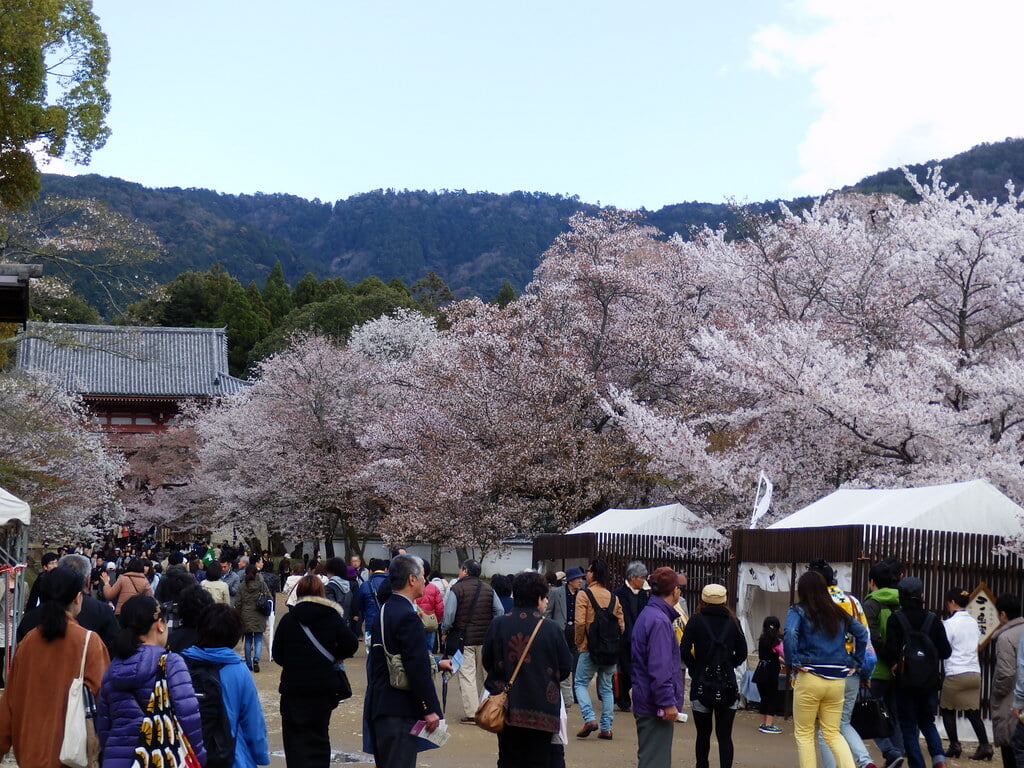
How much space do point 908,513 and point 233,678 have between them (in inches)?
282

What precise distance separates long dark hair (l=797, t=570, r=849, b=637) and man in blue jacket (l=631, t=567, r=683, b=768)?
3.00ft

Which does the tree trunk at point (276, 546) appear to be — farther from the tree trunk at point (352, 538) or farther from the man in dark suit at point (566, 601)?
the man in dark suit at point (566, 601)

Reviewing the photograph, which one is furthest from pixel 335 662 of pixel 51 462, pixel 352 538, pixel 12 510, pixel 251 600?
pixel 352 538

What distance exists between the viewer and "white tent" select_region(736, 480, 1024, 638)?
32.6ft

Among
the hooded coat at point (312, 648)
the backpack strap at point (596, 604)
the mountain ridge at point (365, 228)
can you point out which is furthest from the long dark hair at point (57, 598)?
the mountain ridge at point (365, 228)

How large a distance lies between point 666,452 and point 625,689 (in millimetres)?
5784

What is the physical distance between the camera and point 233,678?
192 inches

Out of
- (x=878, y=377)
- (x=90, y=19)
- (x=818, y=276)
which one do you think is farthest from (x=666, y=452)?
(x=90, y=19)

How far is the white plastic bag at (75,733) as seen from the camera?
4.92 metres

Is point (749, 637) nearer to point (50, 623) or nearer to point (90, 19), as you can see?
point (50, 623)

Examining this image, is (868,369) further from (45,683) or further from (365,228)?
(365,228)

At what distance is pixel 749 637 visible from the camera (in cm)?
1341

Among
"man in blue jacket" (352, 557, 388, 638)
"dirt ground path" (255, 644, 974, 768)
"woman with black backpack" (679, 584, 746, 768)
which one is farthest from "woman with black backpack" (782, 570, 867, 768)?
"man in blue jacket" (352, 557, 388, 638)

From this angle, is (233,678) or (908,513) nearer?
(233,678)
